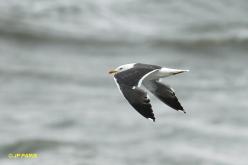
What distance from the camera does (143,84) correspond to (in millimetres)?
9305

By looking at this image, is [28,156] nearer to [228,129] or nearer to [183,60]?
[228,129]

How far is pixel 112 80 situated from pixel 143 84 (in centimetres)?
680

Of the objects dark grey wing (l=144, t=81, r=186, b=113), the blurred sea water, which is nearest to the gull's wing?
dark grey wing (l=144, t=81, r=186, b=113)

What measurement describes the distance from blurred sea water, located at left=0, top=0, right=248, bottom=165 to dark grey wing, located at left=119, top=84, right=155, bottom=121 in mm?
4955

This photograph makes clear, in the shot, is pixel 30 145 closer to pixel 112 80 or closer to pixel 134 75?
pixel 112 80

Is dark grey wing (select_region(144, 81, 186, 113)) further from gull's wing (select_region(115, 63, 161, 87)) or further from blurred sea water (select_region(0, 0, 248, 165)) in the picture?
blurred sea water (select_region(0, 0, 248, 165))

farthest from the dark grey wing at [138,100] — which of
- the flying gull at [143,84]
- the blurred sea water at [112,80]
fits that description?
the blurred sea water at [112,80]

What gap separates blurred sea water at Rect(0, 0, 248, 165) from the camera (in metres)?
13.6

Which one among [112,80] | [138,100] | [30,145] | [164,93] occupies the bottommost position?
[30,145]

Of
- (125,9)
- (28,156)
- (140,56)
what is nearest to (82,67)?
(140,56)

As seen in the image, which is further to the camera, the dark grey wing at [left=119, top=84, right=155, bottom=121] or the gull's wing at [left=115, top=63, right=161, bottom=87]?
the gull's wing at [left=115, top=63, right=161, bottom=87]

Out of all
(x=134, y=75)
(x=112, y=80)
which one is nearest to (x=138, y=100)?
(x=134, y=75)

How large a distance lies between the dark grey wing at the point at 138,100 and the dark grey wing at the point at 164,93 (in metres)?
0.91

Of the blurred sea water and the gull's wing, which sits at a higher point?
the gull's wing
